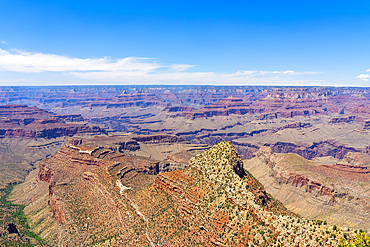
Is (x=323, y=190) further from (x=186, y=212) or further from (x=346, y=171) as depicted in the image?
(x=186, y=212)

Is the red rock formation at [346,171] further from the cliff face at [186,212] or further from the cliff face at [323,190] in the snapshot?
the cliff face at [186,212]

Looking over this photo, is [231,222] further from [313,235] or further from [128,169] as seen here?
[128,169]

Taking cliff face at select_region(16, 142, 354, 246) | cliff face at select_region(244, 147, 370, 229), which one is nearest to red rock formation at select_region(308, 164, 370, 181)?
cliff face at select_region(244, 147, 370, 229)

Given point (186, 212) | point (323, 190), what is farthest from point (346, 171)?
point (186, 212)

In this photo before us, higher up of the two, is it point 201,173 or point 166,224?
point 201,173

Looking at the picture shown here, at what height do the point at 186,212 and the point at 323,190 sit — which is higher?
the point at 186,212

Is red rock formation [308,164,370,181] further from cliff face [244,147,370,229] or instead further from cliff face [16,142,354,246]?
cliff face [16,142,354,246]

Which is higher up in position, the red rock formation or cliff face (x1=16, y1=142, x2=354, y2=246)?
cliff face (x1=16, y1=142, x2=354, y2=246)

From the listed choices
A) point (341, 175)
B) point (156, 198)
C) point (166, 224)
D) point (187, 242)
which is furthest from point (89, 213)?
point (341, 175)
